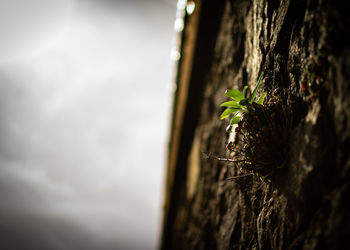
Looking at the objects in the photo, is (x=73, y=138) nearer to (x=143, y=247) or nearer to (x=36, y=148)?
(x=36, y=148)

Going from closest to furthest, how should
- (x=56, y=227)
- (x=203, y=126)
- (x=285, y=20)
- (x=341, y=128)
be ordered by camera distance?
(x=341, y=128) < (x=285, y=20) < (x=203, y=126) < (x=56, y=227)

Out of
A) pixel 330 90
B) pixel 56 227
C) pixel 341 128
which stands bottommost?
pixel 56 227

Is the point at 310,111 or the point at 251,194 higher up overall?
the point at 310,111

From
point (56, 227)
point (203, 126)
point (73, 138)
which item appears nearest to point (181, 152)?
point (203, 126)

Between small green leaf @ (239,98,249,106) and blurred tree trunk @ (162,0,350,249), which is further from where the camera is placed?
small green leaf @ (239,98,249,106)

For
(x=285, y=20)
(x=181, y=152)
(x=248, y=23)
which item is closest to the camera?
(x=285, y=20)

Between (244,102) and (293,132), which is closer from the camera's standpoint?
(293,132)

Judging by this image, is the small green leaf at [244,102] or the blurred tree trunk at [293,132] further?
the small green leaf at [244,102]

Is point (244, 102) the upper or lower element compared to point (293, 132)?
upper
